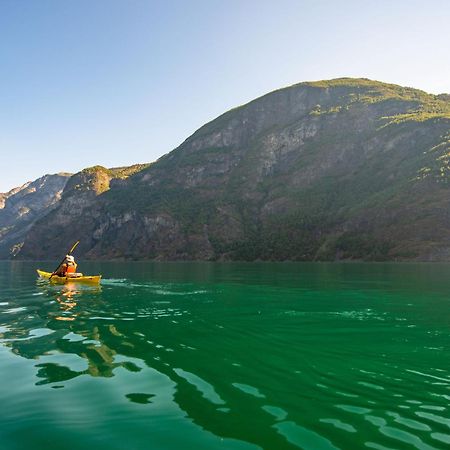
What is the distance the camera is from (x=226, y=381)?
13.2 metres

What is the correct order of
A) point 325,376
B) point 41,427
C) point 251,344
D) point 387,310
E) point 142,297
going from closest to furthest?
point 41,427
point 325,376
point 251,344
point 387,310
point 142,297

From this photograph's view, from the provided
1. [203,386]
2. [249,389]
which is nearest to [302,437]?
[249,389]

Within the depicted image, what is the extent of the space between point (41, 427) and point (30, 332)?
14295 mm

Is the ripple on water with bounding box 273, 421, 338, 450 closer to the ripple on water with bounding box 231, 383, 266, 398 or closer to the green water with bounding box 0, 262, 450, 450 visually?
the green water with bounding box 0, 262, 450, 450

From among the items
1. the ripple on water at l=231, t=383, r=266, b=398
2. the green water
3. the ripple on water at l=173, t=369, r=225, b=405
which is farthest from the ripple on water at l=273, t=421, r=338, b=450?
the ripple on water at l=173, t=369, r=225, b=405

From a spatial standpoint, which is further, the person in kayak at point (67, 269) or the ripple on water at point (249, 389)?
the person in kayak at point (67, 269)

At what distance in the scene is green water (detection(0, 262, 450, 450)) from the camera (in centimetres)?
921

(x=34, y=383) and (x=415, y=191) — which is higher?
(x=415, y=191)

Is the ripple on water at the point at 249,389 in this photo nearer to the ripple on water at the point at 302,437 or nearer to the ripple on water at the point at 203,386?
the ripple on water at the point at 203,386

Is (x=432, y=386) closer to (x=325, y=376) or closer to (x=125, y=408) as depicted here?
(x=325, y=376)

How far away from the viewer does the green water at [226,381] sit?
363 inches

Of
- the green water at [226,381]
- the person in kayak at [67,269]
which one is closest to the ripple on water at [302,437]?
the green water at [226,381]

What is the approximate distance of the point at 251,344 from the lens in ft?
62.5

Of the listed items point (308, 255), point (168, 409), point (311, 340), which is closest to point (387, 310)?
point (311, 340)
